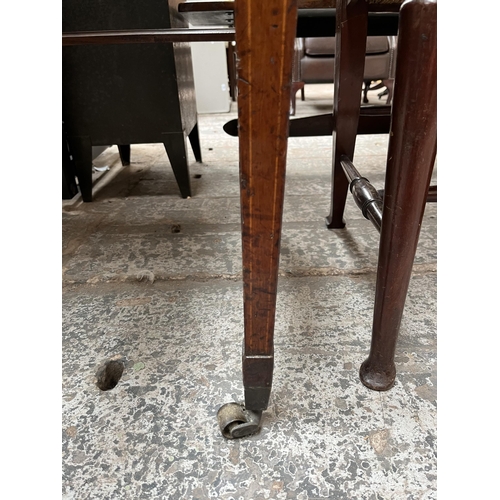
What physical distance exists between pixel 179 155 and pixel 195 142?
59 centimetres

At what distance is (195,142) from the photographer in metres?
2.17

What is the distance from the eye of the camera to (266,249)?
50 centimetres

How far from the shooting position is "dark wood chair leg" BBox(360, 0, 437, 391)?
0.46 meters

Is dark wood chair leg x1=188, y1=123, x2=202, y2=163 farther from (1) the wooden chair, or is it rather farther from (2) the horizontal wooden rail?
(1) the wooden chair

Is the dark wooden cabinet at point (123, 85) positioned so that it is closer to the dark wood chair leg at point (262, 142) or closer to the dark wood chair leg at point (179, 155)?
the dark wood chair leg at point (179, 155)

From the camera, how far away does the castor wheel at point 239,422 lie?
0.62m

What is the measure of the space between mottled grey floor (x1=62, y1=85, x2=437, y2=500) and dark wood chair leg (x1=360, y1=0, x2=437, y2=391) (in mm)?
137

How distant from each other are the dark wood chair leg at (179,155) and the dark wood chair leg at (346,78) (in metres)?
0.71

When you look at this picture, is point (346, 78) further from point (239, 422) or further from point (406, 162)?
point (239, 422)

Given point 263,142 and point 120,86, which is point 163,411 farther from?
point 120,86

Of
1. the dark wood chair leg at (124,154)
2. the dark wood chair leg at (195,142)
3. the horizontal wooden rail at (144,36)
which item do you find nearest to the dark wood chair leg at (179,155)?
the dark wood chair leg at (195,142)

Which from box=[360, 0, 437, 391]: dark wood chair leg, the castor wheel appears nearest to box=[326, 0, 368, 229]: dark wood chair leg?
box=[360, 0, 437, 391]: dark wood chair leg

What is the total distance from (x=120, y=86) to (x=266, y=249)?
1.34 m

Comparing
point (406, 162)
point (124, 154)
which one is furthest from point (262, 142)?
point (124, 154)
